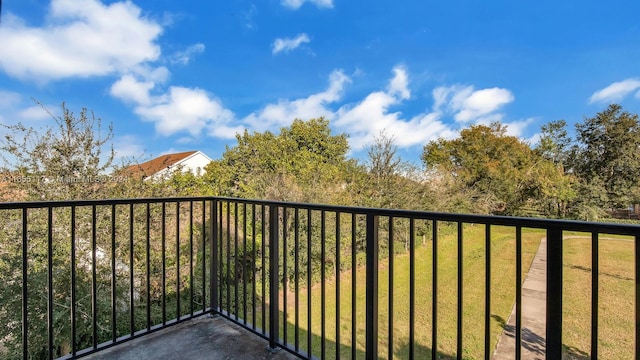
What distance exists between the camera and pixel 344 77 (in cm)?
1365

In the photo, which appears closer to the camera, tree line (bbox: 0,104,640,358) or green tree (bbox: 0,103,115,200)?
tree line (bbox: 0,104,640,358)

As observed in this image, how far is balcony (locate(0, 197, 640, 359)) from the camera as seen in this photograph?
125cm

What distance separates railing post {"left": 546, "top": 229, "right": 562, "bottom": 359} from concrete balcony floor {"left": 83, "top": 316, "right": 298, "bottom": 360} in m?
1.34

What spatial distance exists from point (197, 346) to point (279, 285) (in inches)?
31.4

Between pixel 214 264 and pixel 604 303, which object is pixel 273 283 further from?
pixel 604 303

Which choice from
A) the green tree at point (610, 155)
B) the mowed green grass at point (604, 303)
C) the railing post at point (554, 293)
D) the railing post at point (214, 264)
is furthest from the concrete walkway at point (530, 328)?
the green tree at point (610, 155)

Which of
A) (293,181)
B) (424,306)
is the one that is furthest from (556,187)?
(293,181)

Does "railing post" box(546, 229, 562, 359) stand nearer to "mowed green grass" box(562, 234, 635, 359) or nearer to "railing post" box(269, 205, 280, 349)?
"railing post" box(269, 205, 280, 349)

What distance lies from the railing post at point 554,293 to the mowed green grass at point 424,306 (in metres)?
2.22

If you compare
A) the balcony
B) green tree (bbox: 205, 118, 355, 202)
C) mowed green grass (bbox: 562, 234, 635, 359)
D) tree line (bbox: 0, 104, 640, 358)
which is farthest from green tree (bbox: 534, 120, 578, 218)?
green tree (bbox: 205, 118, 355, 202)

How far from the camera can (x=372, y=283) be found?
1.50 meters

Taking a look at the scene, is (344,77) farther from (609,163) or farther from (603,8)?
(609,163)

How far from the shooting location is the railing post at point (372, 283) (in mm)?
1490

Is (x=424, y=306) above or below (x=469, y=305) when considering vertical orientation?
below
